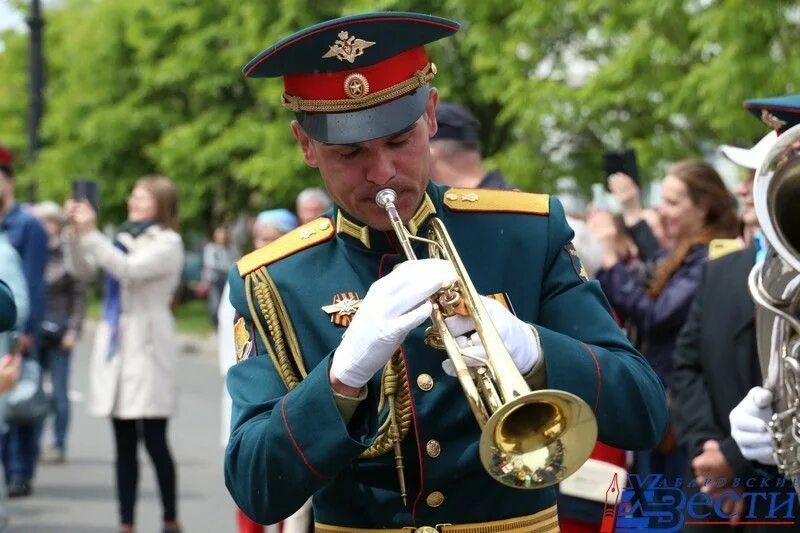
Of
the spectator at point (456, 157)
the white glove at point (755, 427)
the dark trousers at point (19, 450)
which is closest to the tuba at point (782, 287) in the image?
the white glove at point (755, 427)

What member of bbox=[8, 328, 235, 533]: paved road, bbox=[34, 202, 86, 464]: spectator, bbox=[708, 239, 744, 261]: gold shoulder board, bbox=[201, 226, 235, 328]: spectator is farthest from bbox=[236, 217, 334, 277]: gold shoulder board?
bbox=[201, 226, 235, 328]: spectator

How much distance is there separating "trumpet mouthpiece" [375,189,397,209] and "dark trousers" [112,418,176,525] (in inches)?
215

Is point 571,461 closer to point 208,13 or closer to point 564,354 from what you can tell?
point 564,354

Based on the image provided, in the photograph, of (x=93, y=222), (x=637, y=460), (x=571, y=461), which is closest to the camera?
(x=571, y=461)

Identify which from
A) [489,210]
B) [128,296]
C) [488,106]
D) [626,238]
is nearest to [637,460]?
[626,238]

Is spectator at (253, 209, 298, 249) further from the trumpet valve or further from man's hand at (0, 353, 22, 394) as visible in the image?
the trumpet valve

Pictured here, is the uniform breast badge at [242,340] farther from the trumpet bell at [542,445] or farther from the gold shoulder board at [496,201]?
the trumpet bell at [542,445]

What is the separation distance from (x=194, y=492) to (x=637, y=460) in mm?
3535

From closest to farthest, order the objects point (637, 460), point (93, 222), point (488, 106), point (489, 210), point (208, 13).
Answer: point (489, 210), point (637, 460), point (93, 222), point (488, 106), point (208, 13)

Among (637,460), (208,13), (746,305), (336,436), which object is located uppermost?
(336,436)

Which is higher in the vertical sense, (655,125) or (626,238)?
(626,238)

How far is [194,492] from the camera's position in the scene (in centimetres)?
1000

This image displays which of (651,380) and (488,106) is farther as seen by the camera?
(488,106)

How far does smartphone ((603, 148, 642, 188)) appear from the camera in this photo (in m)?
8.23
